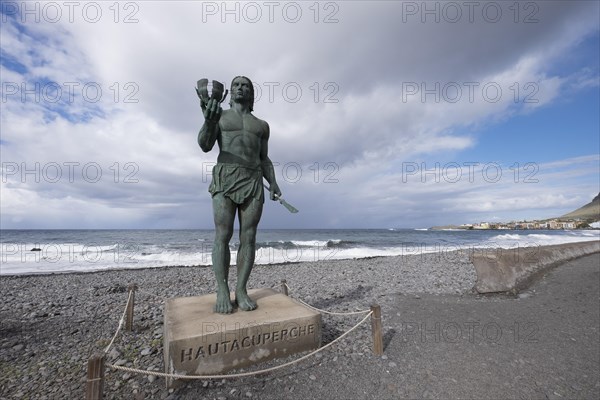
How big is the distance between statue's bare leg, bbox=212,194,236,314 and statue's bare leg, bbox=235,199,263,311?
0.18 m

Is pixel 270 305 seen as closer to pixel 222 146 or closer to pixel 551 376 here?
pixel 222 146

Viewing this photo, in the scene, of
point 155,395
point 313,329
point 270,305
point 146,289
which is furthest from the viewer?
point 146,289

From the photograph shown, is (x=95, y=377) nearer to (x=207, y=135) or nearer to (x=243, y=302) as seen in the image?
(x=243, y=302)

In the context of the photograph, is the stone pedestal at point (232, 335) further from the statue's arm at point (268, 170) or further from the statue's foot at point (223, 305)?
the statue's arm at point (268, 170)

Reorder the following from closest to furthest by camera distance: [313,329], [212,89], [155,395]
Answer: [155,395] → [212,89] → [313,329]

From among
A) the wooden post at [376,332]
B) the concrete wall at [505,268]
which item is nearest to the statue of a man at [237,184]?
the wooden post at [376,332]

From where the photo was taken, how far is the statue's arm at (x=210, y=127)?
338 centimetres

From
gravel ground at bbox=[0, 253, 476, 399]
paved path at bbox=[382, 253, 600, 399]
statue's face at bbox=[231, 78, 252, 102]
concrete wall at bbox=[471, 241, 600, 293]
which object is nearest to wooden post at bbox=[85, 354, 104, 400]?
gravel ground at bbox=[0, 253, 476, 399]

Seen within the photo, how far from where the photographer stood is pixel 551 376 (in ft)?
12.6

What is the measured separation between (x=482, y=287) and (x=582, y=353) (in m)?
3.85

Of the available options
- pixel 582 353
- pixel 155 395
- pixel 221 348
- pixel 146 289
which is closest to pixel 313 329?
pixel 221 348

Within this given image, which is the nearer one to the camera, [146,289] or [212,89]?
[212,89]

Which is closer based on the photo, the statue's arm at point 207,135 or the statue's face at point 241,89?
the statue's arm at point 207,135

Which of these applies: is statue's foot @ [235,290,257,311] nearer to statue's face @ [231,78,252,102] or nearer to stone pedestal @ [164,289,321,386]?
stone pedestal @ [164,289,321,386]
